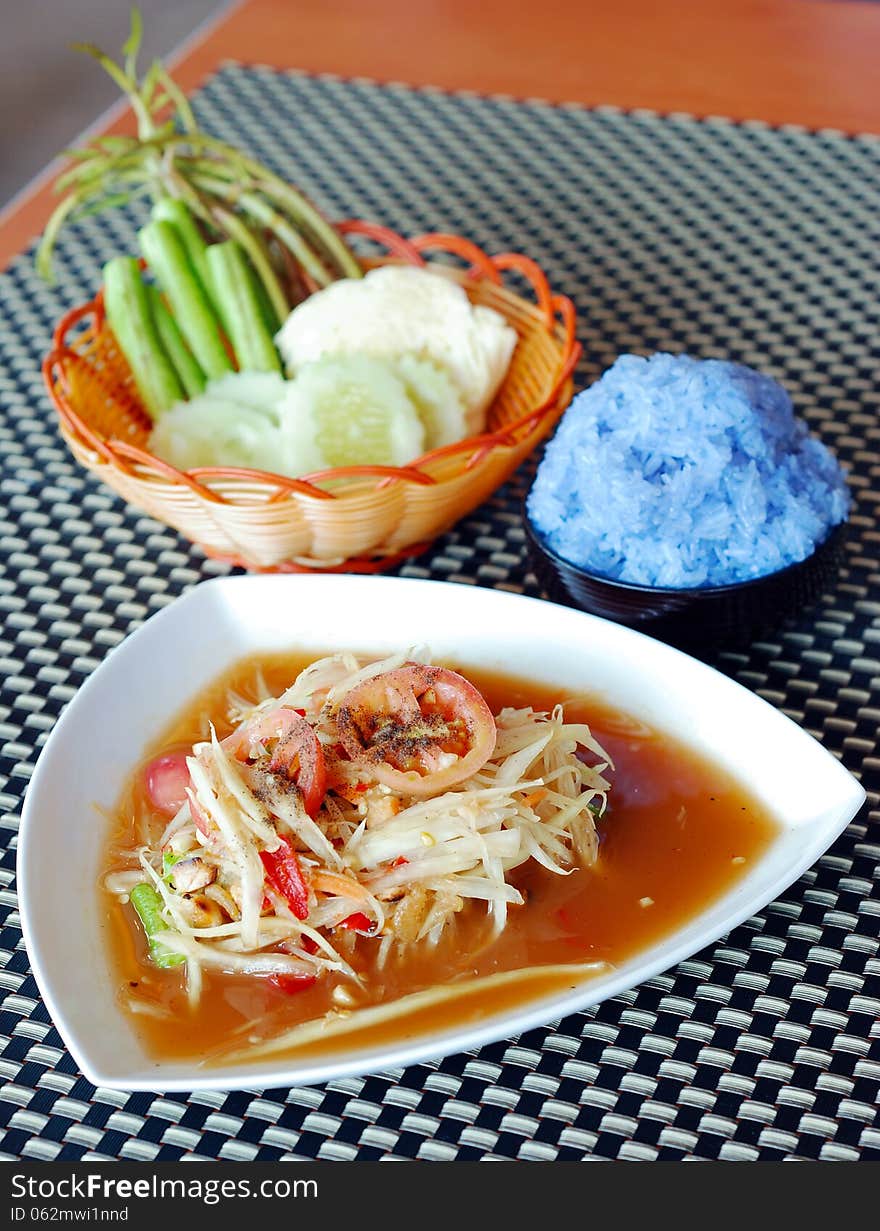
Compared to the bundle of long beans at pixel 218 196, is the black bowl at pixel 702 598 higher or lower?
lower

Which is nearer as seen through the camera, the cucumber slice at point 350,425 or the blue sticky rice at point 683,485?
the blue sticky rice at point 683,485

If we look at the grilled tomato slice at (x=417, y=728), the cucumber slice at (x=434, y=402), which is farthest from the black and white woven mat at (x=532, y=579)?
the grilled tomato slice at (x=417, y=728)

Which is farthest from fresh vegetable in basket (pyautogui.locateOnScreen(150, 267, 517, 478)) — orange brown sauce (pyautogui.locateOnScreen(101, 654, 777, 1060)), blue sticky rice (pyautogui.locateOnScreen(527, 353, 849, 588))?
orange brown sauce (pyautogui.locateOnScreen(101, 654, 777, 1060))

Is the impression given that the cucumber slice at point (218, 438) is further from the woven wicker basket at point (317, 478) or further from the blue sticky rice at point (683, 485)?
the blue sticky rice at point (683, 485)

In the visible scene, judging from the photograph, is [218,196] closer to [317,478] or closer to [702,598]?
[317,478]

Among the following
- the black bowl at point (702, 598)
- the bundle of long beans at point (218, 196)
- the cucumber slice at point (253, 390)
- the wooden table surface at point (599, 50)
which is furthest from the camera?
the wooden table surface at point (599, 50)

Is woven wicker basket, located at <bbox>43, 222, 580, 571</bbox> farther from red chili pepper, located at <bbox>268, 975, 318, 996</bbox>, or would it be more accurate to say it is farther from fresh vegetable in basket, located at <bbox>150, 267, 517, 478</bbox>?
red chili pepper, located at <bbox>268, 975, 318, 996</bbox>

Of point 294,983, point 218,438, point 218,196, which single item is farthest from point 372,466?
point 218,196
